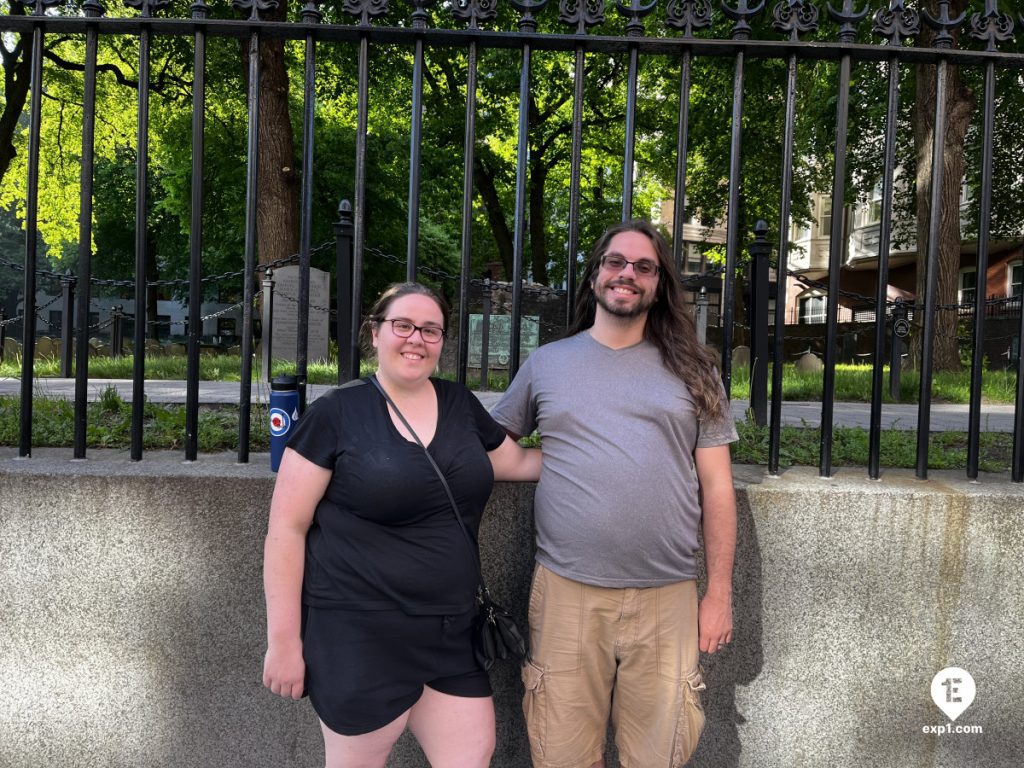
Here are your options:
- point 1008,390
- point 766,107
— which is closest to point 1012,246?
point 766,107

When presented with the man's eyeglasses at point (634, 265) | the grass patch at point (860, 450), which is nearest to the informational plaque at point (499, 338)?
the grass patch at point (860, 450)

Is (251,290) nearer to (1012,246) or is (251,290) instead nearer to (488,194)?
(488,194)

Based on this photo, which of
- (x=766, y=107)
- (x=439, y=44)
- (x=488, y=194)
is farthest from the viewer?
(x=488, y=194)

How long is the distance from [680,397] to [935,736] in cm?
163

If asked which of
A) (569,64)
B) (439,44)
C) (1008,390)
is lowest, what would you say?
(1008,390)

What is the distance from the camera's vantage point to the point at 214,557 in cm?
279

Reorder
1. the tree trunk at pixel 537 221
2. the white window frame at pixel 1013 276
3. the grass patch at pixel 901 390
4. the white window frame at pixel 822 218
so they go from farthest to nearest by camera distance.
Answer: the white window frame at pixel 822 218
the white window frame at pixel 1013 276
the tree trunk at pixel 537 221
the grass patch at pixel 901 390

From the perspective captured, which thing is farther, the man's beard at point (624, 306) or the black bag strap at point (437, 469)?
the man's beard at point (624, 306)

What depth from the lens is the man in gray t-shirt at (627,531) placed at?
92.8 inches

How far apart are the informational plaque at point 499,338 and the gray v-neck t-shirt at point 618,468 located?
1032cm

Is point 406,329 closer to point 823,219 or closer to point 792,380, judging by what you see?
point 792,380

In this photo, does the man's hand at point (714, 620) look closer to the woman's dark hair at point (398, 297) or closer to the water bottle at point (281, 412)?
the woman's dark hair at point (398, 297)

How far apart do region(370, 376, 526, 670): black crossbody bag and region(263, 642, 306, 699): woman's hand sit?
490 mm

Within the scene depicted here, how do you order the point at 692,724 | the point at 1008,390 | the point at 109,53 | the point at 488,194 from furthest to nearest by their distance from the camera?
the point at 488,194
the point at 109,53
the point at 1008,390
the point at 692,724
